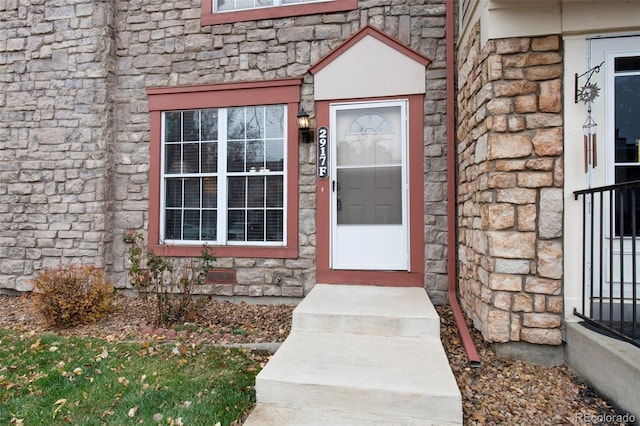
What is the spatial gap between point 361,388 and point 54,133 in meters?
5.37

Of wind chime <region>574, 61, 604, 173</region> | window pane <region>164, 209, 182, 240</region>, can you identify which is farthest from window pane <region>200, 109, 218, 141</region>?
→ wind chime <region>574, 61, 604, 173</region>

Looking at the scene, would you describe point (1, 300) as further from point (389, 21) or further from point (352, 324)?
point (389, 21)

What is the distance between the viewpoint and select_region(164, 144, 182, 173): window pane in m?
5.02

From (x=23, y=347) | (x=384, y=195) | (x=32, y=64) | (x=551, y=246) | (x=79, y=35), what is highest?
(x=79, y=35)

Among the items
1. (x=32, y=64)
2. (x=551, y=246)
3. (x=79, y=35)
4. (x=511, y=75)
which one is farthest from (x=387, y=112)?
(x=32, y=64)

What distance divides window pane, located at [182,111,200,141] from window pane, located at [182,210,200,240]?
1.03 m

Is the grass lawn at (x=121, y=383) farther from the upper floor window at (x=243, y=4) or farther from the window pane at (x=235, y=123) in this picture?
the upper floor window at (x=243, y=4)

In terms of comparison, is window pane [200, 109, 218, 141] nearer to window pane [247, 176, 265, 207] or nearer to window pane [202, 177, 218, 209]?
window pane [202, 177, 218, 209]

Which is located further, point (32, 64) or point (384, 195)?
point (32, 64)

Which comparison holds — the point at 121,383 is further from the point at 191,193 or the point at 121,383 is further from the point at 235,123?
the point at 235,123

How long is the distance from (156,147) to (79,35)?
1.92 meters

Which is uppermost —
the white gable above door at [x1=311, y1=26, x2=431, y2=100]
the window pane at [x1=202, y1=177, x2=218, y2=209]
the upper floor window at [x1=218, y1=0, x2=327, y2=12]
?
the upper floor window at [x1=218, y1=0, x2=327, y2=12]

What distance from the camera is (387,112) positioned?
14.7ft

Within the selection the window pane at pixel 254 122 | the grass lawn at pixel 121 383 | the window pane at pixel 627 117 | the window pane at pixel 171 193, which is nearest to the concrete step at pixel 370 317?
the grass lawn at pixel 121 383
